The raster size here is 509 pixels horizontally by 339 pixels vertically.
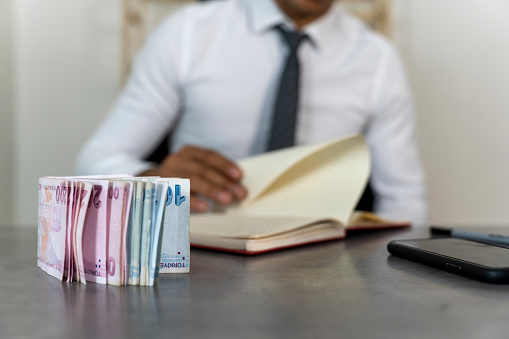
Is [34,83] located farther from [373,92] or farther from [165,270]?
[165,270]

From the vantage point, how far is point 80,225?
1.29 ft

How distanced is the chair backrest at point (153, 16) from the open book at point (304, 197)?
1306mm

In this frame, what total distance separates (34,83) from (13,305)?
193 cm

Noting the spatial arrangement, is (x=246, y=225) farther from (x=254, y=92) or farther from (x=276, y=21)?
(x=276, y=21)

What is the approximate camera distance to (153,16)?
6.86 feet

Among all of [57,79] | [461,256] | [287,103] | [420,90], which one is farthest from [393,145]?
[57,79]

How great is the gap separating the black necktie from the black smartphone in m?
0.67

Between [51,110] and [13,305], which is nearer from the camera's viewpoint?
[13,305]

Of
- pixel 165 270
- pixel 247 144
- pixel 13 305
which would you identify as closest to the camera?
pixel 13 305

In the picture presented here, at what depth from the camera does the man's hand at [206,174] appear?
876mm

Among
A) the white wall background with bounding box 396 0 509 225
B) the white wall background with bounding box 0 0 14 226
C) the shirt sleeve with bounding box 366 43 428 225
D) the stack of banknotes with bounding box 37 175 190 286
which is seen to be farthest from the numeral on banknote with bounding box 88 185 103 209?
the white wall background with bounding box 396 0 509 225

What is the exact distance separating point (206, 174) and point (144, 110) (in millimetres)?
454

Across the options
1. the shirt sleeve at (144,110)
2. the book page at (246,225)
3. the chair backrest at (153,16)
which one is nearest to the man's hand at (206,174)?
the book page at (246,225)

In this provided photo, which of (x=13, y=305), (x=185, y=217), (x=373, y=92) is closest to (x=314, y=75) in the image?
(x=373, y=92)
